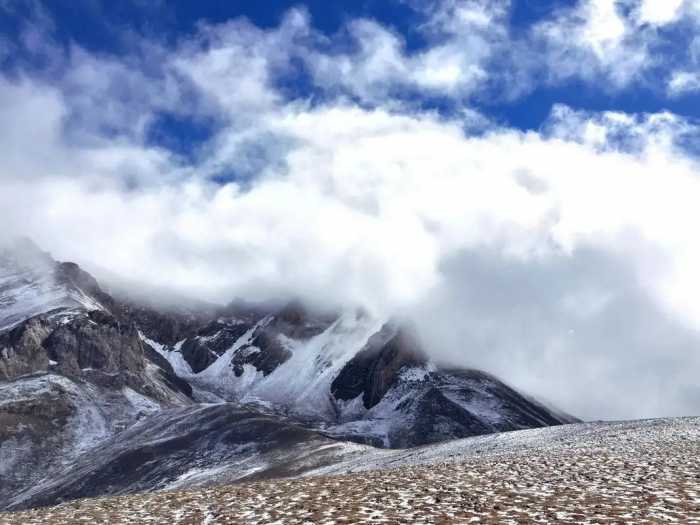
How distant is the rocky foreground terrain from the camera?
1659 centimetres

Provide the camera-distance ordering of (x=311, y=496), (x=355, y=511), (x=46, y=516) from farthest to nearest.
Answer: (x=46, y=516), (x=311, y=496), (x=355, y=511)

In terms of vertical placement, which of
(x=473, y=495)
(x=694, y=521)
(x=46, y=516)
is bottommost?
(x=46, y=516)

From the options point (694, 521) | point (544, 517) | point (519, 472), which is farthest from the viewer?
point (519, 472)

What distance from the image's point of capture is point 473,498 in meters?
19.2

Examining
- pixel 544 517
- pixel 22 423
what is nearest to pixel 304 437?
pixel 22 423

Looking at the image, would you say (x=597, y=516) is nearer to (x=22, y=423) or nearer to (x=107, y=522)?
(x=107, y=522)

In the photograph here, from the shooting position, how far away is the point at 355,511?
18.1m

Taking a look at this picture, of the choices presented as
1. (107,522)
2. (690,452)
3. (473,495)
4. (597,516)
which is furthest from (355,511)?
(690,452)

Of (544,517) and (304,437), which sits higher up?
(544,517)

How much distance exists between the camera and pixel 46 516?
2333cm

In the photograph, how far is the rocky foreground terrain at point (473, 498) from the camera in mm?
16594

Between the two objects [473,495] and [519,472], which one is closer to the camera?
[473,495]

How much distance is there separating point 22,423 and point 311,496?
171 m

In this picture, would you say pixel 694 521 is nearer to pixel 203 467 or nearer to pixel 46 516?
pixel 46 516
